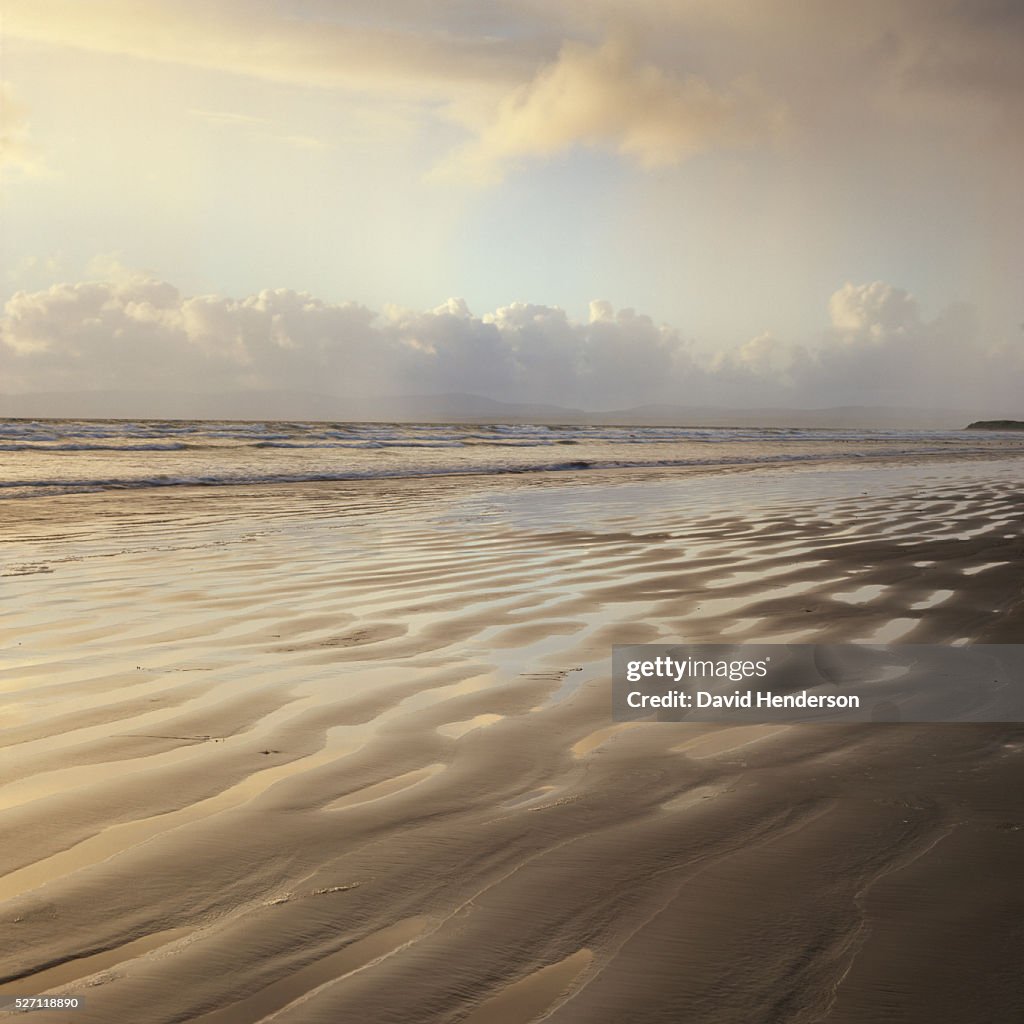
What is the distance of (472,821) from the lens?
Result: 102 inches

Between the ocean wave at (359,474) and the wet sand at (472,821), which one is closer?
the wet sand at (472,821)

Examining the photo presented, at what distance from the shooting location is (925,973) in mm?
1838

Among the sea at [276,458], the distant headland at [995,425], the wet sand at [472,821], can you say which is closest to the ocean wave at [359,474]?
the sea at [276,458]

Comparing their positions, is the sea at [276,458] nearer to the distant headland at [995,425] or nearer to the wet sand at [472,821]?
the wet sand at [472,821]

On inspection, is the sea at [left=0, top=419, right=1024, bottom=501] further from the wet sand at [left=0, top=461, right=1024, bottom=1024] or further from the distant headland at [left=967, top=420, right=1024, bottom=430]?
the distant headland at [left=967, top=420, right=1024, bottom=430]

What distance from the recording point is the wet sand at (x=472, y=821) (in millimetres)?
1829

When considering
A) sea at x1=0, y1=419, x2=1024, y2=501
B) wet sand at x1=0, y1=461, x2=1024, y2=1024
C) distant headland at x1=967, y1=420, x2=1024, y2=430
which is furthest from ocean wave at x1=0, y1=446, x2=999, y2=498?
distant headland at x1=967, y1=420, x2=1024, y2=430

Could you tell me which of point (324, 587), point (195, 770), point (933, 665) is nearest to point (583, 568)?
point (324, 587)

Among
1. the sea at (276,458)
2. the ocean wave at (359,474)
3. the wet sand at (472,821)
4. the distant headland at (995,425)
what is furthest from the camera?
the distant headland at (995,425)

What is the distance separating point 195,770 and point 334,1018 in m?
1.44

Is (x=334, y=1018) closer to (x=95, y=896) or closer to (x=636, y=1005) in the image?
(x=636, y=1005)

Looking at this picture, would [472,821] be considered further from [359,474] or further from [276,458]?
[276,458]

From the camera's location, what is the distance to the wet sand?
72.0 inches

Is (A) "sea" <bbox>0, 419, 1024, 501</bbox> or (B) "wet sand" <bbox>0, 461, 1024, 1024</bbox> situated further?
(A) "sea" <bbox>0, 419, 1024, 501</bbox>
